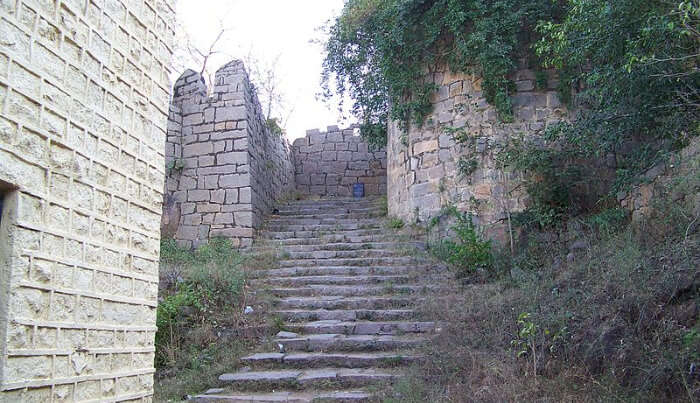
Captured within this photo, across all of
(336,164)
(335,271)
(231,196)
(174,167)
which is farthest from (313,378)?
(336,164)

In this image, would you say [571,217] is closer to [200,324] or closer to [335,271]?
[335,271]

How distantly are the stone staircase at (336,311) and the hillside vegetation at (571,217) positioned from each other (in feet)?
1.47

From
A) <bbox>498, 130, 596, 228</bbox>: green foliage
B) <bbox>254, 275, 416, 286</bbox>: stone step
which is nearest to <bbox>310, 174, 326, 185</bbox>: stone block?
<bbox>254, 275, 416, 286</bbox>: stone step

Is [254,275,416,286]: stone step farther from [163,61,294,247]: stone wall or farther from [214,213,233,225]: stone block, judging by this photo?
[214,213,233,225]: stone block

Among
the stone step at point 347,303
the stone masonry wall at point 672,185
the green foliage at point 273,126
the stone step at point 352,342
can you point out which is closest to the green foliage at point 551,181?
the stone masonry wall at point 672,185

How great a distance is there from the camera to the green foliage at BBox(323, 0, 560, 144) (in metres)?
8.95

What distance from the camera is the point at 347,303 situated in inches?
294

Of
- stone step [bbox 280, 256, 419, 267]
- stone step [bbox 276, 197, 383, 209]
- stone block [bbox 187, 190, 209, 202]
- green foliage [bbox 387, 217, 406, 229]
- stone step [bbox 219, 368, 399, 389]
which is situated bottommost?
stone step [bbox 219, 368, 399, 389]

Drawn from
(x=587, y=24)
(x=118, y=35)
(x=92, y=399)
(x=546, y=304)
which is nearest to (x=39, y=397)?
(x=92, y=399)

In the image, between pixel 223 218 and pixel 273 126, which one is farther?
pixel 273 126

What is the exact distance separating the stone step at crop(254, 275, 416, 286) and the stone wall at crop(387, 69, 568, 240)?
1733mm

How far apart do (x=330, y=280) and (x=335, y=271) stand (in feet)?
1.18

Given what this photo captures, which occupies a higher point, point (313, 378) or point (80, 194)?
point (80, 194)

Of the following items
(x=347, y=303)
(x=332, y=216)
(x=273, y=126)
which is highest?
(x=273, y=126)
